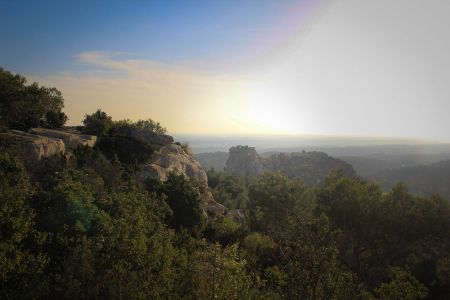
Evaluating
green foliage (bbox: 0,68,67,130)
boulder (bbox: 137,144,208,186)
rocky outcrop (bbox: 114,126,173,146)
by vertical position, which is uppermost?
green foliage (bbox: 0,68,67,130)

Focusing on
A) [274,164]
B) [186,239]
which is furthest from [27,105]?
[274,164]

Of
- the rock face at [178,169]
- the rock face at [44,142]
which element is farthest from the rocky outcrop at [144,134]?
the rock face at [44,142]

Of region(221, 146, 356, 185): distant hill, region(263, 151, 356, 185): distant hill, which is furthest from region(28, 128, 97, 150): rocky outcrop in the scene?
region(221, 146, 356, 185): distant hill

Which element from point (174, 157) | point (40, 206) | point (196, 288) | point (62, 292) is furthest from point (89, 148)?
point (196, 288)

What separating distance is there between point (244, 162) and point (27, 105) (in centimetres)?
14729

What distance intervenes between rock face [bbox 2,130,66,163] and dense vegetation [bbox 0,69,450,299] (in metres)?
1.13

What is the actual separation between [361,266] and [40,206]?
38.6 m

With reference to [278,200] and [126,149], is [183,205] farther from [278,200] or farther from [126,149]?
[278,200]

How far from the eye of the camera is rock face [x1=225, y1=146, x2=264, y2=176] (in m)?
188

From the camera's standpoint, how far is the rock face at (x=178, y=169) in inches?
2009

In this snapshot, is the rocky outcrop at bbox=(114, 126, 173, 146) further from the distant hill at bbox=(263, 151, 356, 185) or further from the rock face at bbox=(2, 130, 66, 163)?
the distant hill at bbox=(263, 151, 356, 185)

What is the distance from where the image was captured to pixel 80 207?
25.5m

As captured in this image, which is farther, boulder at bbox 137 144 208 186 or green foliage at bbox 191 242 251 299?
boulder at bbox 137 144 208 186

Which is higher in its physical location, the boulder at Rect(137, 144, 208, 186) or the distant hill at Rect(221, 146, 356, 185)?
the boulder at Rect(137, 144, 208, 186)
